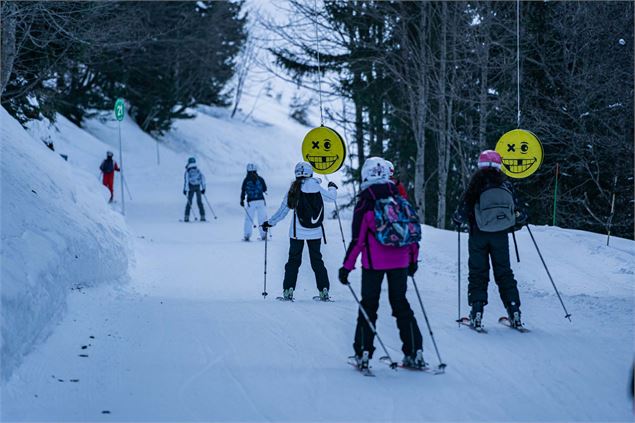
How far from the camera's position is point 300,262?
34.6 ft

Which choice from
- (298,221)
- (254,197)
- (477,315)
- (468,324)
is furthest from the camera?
(254,197)

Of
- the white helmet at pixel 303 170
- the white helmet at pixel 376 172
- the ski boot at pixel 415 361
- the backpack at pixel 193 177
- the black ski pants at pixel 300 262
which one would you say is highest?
the backpack at pixel 193 177

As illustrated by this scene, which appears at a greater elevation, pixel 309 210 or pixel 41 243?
pixel 309 210

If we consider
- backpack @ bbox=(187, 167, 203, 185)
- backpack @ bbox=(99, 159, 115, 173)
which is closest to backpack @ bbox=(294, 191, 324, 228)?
backpack @ bbox=(187, 167, 203, 185)

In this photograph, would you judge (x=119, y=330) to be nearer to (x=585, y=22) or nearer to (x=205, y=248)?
(x=205, y=248)

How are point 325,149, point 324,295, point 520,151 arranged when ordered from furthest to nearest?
point 325,149, point 520,151, point 324,295

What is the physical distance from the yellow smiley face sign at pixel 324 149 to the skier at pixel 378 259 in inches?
328

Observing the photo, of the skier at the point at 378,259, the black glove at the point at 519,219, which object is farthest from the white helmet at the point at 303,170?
the skier at the point at 378,259

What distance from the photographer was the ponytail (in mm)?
10281

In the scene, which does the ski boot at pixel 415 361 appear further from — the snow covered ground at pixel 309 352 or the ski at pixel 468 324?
the ski at pixel 468 324

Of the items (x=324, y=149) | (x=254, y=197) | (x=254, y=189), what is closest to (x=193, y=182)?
(x=254, y=189)

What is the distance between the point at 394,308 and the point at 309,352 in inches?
44.0

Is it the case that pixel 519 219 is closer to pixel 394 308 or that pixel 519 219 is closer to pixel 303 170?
pixel 394 308

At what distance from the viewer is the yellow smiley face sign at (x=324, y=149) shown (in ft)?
49.0
